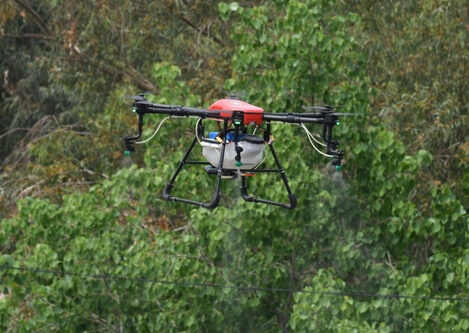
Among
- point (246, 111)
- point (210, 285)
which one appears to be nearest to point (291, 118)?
point (246, 111)

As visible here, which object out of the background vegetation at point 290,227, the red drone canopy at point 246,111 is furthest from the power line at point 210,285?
the red drone canopy at point 246,111

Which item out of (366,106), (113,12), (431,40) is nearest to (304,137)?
(366,106)

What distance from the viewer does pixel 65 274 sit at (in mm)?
10922

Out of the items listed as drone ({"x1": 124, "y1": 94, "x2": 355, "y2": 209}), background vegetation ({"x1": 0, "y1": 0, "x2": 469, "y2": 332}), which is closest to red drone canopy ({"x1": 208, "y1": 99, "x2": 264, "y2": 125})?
drone ({"x1": 124, "y1": 94, "x2": 355, "y2": 209})

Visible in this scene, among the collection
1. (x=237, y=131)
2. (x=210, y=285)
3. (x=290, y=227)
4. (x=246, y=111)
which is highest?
(x=246, y=111)

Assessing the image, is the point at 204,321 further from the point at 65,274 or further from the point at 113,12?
the point at 113,12

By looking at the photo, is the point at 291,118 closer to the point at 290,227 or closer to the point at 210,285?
the point at 210,285

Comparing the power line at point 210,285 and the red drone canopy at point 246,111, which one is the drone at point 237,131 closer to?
the red drone canopy at point 246,111

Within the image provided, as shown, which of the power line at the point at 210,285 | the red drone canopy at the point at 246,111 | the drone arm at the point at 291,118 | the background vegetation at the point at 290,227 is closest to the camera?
the drone arm at the point at 291,118

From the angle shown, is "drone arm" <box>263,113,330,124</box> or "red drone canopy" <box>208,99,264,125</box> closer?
"drone arm" <box>263,113,330,124</box>

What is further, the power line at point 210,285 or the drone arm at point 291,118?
the power line at point 210,285

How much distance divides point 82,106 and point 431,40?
5838mm

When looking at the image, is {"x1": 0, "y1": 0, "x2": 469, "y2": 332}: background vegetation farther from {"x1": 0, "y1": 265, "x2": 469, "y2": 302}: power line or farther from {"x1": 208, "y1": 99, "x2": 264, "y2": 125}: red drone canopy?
{"x1": 208, "y1": 99, "x2": 264, "y2": 125}: red drone canopy

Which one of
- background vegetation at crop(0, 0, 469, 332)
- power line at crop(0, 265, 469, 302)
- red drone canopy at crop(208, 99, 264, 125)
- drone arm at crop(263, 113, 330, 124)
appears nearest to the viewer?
drone arm at crop(263, 113, 330, 124)
